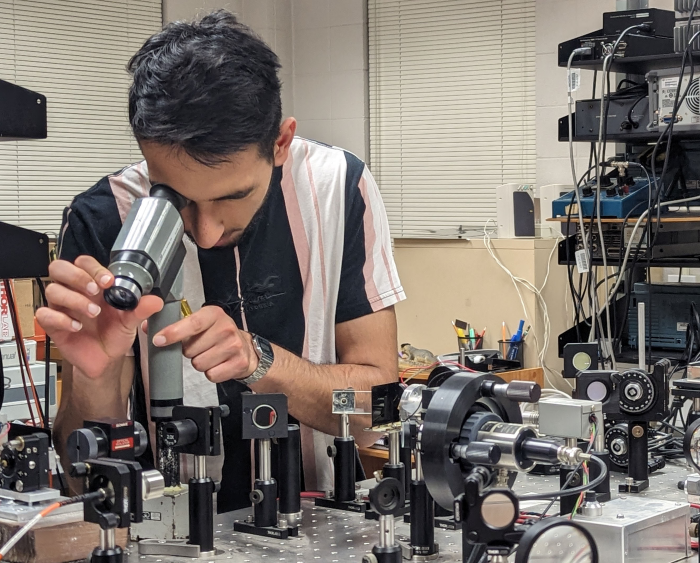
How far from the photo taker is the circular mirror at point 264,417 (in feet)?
3.83

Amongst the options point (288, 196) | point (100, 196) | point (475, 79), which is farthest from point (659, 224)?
point (475, 79)

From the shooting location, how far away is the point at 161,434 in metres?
1.07

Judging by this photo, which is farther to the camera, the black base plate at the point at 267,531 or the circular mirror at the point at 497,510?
the black base plate at the point at 267,531

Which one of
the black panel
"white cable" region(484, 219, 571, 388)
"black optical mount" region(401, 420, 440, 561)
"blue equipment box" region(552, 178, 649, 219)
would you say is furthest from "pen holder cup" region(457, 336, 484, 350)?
"black optical mount" region(401, 420, 440, 561)

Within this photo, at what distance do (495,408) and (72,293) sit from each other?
1.52 ft

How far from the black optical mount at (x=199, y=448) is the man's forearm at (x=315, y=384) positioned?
0.25 metres

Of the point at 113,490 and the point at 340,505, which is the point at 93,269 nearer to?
the point at 113,490

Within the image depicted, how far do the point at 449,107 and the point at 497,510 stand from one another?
3.81 m

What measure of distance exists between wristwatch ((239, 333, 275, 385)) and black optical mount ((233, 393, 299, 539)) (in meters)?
0.12

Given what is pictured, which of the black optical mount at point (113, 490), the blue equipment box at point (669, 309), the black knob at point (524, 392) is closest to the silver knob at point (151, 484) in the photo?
the black optical mount at point (113, 490)

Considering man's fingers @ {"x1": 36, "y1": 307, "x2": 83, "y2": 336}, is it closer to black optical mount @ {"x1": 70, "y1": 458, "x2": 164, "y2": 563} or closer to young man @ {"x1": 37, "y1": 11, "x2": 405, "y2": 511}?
young man @ {"x1": 37, "y1": 11, "x2": 405, "y2": 511}

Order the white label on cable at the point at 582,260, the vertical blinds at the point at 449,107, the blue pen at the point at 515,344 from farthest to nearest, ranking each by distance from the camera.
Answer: the vertical blinds at the point at 449,107 < the blue pen at the point at 515,344 < the white label on cable at the point at 582,260

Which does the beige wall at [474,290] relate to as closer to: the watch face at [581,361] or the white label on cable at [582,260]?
the white label on cable at [582,260]

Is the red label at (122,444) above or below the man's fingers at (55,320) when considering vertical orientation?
below
